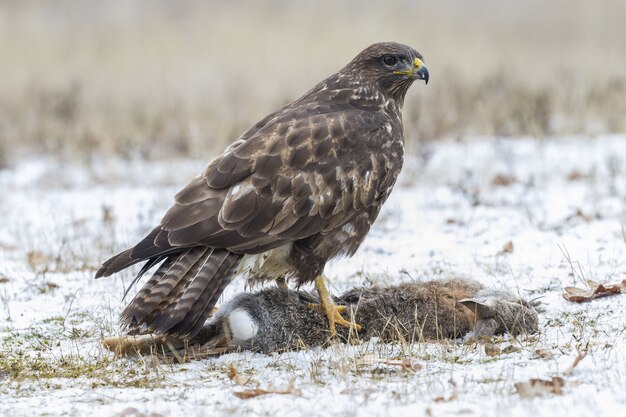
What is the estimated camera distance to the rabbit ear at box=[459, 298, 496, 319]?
5195 millimetres

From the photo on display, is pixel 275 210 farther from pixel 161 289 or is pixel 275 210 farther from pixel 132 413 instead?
pixel 132 413

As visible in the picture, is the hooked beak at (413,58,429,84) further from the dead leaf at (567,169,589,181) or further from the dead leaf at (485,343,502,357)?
the dead leaf at (567,169,589,181)

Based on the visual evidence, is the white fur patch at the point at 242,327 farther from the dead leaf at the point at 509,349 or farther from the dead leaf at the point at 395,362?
the dead leaf at the point at 509,349

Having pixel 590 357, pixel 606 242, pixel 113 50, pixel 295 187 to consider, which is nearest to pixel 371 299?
pixel 295 187

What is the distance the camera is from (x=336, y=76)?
641 centimetres

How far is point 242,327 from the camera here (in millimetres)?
5180

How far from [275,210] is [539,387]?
189cm

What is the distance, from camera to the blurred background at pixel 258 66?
41.1ft

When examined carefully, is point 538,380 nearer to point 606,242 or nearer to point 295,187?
point 295,187

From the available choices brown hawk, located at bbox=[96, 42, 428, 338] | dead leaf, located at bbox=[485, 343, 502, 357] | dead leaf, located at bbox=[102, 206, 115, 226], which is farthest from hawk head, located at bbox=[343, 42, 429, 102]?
dead leaf, located at bbox=[102, 206, 115, 226]

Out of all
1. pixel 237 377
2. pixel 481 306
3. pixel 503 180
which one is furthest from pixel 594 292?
pixel 503 180

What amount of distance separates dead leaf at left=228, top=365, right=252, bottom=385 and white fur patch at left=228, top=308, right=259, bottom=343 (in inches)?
16.0

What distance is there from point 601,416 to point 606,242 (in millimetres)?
3666

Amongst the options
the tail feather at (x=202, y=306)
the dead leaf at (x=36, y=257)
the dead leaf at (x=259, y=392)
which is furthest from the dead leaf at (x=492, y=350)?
the dead leaf at (x=36, y=257)
